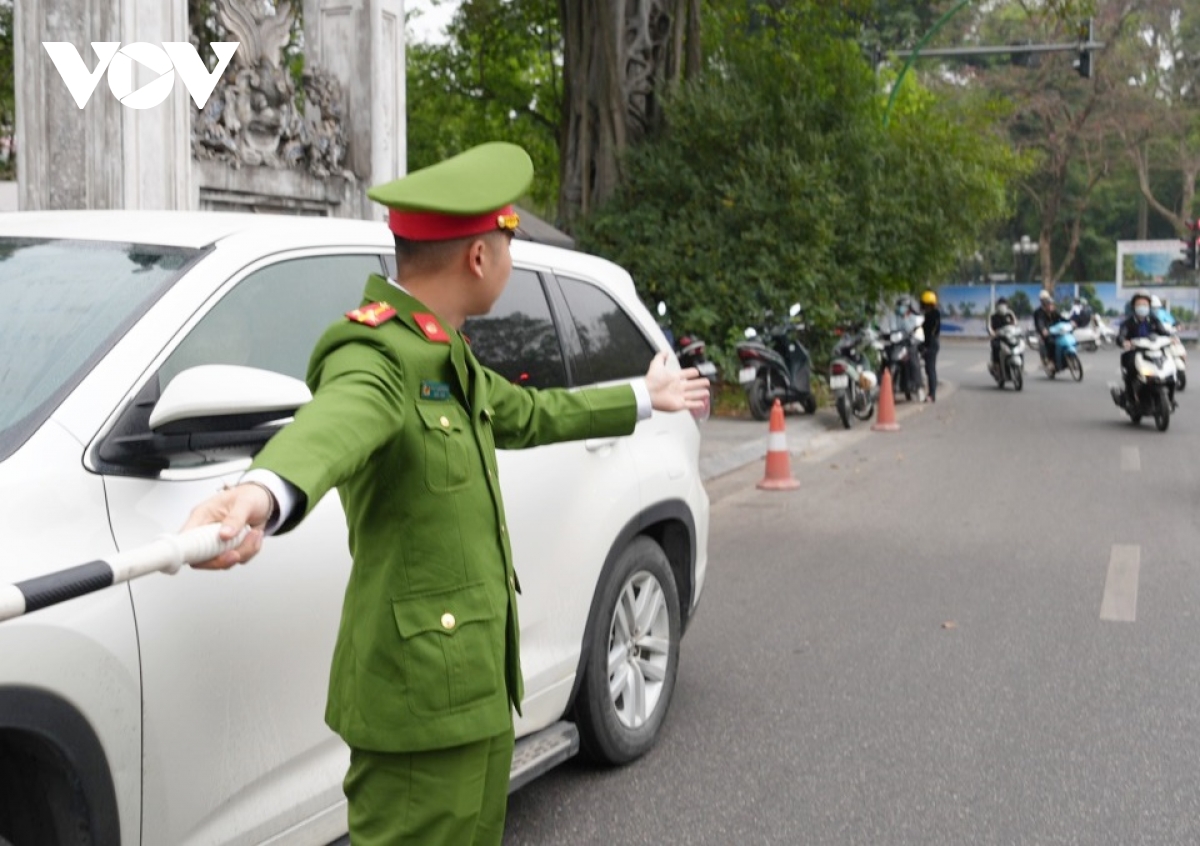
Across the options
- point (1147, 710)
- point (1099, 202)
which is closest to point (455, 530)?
point (1147, 710)

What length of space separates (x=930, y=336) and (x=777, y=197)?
5.35 metres

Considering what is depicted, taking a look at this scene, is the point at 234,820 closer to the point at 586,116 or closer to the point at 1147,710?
the point at 1147,710

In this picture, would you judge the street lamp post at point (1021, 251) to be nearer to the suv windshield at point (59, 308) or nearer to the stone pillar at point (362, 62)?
the stone pillar at point (362, 62)

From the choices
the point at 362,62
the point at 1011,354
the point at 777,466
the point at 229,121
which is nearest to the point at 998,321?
the point at 1011,354

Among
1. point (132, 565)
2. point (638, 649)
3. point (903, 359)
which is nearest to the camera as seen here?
point (132, 565)

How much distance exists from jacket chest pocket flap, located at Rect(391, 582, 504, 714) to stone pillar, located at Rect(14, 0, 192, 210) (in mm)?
8553

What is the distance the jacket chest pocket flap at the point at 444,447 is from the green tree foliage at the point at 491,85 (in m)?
24.2

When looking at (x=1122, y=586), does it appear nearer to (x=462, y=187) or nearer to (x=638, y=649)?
(x=638, y=649)

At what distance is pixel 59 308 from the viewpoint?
3127 mm

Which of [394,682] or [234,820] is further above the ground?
[394,682]

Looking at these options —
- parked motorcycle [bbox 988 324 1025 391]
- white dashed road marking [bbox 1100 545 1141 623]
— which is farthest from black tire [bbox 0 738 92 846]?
parked motorcycle [bbox 988 324 1025 391]

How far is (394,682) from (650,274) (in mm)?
17067

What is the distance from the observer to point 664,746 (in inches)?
206

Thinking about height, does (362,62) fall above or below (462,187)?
above
